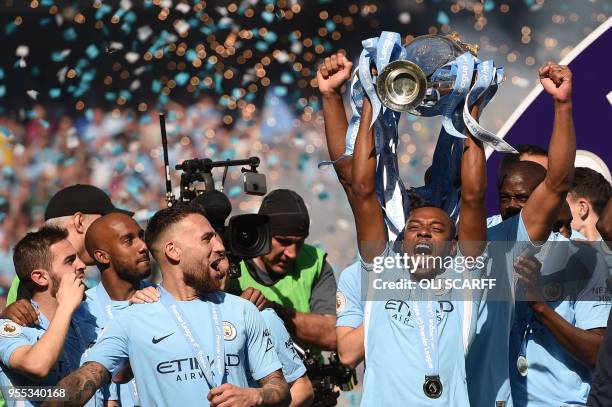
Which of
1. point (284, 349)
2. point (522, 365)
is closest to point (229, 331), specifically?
point (284, 349)

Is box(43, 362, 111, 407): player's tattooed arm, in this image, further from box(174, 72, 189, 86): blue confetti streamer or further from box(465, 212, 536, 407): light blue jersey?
box(174, 72, 189, 86): blue confetti streamer

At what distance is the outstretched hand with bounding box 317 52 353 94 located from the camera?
4.67 m

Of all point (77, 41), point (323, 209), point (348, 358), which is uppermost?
point (77, 41)

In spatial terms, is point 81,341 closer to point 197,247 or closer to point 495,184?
point 197,247

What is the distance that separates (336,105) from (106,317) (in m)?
1.22

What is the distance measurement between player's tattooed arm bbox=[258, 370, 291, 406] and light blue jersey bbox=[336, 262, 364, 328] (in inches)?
23.5

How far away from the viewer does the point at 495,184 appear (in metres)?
6.48

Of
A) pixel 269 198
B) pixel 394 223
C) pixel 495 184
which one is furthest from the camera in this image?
pixel 495 184

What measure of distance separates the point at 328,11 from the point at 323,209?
106cm

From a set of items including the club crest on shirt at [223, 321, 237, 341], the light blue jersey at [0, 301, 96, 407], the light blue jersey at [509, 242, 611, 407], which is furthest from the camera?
the light blue jersey at [509, 242, 611, 407]

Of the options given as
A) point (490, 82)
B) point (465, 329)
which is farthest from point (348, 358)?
point (490, 82)

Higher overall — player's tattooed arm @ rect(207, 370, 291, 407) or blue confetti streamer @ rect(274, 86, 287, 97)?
blue confetti streamer @ rect(274, 86, 287, 97)

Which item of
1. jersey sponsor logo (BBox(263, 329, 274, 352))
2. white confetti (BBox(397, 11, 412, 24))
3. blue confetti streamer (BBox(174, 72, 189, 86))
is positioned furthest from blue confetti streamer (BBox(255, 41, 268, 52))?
jersey sponsor logo (BBox(263, 329, 274, 352))

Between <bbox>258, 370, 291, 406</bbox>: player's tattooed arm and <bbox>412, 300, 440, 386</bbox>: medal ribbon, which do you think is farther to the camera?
<bbox>412, 300, 440, 386</bbox>: medal ribbon
